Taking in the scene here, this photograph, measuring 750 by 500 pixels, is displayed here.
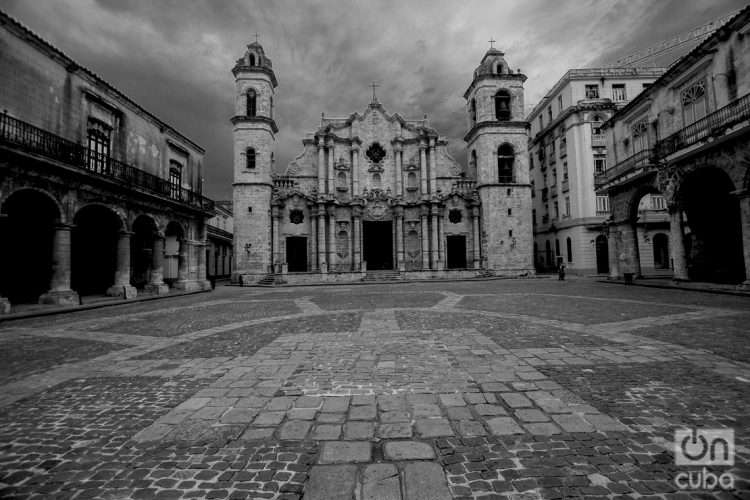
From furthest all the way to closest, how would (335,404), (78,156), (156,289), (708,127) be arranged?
1. (156,289)
2. (708,127)
3. (78,156)
4. (335,404)

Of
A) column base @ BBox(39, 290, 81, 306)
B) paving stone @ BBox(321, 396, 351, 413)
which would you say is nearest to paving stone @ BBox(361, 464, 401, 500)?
paving stone @ BBox(321, 396, 351, 413)

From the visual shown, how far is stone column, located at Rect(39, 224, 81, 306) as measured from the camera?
1301 centimetres

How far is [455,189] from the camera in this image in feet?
106

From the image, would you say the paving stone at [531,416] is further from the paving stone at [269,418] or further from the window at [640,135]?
the window at [640,135]

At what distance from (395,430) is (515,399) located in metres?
1.59

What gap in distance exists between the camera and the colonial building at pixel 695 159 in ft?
45.6

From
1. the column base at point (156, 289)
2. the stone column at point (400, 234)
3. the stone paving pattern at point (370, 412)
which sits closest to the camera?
the stone paving pattern at point (370, 412)

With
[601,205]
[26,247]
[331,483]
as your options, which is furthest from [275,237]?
[601,205]

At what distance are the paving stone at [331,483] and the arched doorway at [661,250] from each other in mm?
38276

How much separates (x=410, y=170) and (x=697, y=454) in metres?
32.6

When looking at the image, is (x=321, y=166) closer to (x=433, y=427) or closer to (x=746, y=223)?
(x=746, y=223)

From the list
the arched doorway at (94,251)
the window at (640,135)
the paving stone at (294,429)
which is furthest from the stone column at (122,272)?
the window at (640,135)

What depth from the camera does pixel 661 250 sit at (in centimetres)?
3069

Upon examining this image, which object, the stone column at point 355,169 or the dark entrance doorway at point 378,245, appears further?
the dark entrance doorway at point 378,245
